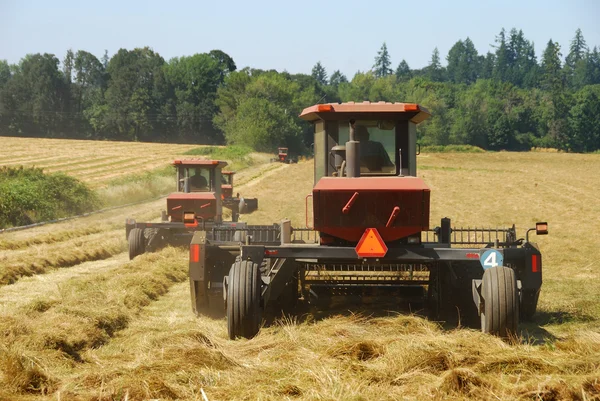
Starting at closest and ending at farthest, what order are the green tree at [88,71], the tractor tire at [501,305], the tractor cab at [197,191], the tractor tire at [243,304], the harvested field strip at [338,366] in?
the harvested field strip at [338,366], the tractor tire at [501,305], the tractor tire at [243,304], the tractor cab at [197,191], the green tree at [88,71]

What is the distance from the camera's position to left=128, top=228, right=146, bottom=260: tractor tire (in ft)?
54.7

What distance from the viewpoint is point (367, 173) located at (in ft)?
29.3

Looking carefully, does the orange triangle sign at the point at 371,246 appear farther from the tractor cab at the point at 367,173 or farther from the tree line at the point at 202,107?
the tree line at the point at 202,107

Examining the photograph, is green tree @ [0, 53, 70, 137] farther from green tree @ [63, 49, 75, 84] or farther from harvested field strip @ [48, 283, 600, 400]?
harvested field strip @ [48, 283, 600, 400]

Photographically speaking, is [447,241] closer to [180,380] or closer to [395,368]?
[395,368]

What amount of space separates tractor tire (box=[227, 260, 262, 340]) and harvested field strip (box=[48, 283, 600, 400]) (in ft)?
0.62

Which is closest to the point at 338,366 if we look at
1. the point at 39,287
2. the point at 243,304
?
the point at 243,304

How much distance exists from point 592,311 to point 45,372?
22.4ft

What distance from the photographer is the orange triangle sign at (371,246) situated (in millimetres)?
8156

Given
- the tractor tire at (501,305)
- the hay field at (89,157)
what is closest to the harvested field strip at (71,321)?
the tractor tire at (501,305)

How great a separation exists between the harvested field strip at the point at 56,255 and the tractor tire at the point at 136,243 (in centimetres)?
99

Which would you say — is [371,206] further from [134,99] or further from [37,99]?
[37,99]

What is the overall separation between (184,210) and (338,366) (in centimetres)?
1243

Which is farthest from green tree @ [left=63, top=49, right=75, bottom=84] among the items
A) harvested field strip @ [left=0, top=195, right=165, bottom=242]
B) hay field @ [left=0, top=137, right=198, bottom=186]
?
harvested field strip @ [left=0, top=195, right=165, bottom=242]
